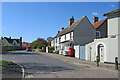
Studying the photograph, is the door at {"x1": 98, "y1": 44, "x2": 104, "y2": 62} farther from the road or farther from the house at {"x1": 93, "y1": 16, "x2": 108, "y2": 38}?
the house at {"x1": 93, "y1": 16, "x2": 108, "y2": 38}

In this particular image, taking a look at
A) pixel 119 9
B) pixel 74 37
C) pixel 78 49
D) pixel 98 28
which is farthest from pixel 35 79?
pixel 98 28

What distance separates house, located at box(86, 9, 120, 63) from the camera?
59.7 feet

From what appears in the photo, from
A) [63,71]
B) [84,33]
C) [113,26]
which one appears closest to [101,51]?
[113,26]

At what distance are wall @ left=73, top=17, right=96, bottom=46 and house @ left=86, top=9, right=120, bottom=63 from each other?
14254mm

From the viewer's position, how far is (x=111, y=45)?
727 inches

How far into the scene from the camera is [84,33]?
37.7 meters

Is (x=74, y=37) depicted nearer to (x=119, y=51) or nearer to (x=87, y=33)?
(x=87, y=33)

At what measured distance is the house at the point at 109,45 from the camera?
1820cm

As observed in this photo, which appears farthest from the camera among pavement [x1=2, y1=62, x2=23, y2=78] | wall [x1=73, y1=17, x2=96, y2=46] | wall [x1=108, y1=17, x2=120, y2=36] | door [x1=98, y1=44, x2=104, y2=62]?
wall [x1=73, y1=17, x2=96, y2=46]

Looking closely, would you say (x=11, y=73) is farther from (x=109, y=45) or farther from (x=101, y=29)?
(x=101, y=29)

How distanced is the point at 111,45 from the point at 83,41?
18.9 m

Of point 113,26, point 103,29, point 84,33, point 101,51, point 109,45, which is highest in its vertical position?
point 103,29

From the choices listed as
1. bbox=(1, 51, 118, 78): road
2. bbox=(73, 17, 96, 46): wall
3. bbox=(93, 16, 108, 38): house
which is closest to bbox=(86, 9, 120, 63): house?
bbox=(1, 51, 118, 78): road

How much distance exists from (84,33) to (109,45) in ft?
63.1
